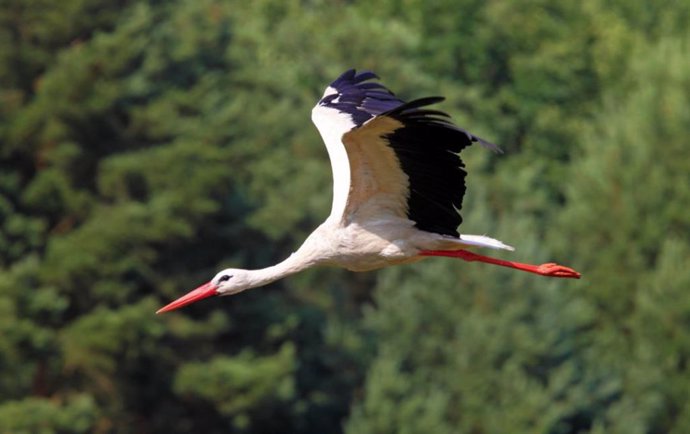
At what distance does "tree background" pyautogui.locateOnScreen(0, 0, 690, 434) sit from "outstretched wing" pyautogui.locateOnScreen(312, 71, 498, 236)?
48.0ft

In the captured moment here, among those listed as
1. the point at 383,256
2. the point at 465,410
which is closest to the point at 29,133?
the point at 465,410

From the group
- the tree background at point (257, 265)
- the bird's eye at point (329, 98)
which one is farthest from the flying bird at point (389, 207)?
the tree background at point (257, 265)

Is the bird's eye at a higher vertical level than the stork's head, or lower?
higher

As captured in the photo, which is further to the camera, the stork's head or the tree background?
the tree background

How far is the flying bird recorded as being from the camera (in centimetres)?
1294

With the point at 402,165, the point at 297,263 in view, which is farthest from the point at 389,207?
the point at 297,263

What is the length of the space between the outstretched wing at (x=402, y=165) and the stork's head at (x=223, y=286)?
871 millimetres

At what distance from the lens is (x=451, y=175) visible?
13.5 m

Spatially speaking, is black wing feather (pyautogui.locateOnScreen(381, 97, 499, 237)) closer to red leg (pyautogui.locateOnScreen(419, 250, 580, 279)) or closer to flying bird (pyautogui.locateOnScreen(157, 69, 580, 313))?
flying bird (pyautogui.locateOnScreen(157, 69, 580, 313))

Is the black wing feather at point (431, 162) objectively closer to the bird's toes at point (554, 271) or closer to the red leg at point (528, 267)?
the red leg at point (528, 267)

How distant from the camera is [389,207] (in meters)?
13.8

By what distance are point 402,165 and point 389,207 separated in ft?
1.91

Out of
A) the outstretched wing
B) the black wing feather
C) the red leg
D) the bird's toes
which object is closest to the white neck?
the outstretched wing

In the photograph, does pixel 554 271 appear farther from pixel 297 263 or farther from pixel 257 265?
pixel 257 265
